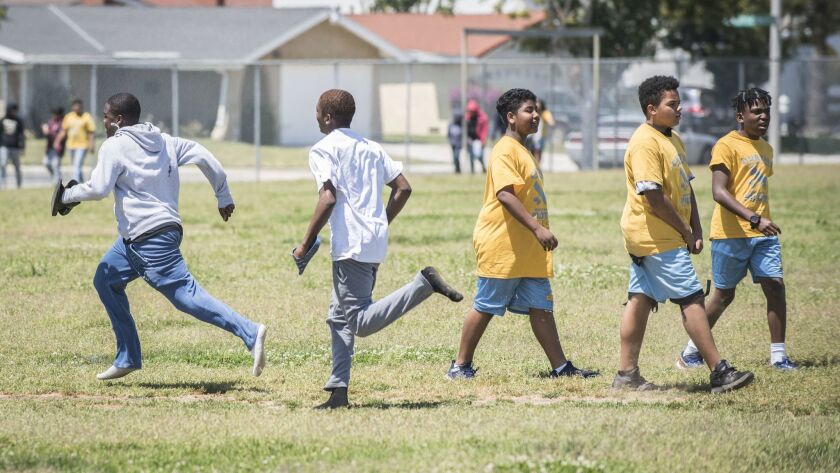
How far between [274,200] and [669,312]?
12.2 meters

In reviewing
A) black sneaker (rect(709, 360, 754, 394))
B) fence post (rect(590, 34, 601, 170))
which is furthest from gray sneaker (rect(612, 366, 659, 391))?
fence post (rect(590, 34, 601, 170))

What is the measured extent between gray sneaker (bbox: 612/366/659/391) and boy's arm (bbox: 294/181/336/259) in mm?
2047

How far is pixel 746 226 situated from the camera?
829 cm

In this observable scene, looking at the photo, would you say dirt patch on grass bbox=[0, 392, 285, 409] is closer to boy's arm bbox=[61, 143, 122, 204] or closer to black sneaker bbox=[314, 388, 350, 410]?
black sneaker bbox=[314, 388, 350, 410]

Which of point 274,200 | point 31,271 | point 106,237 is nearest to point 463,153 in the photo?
point 274,200

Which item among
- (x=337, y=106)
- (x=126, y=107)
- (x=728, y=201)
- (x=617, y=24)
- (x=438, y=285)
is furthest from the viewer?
(x=617, y=24)

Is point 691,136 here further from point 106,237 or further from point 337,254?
point 337,254

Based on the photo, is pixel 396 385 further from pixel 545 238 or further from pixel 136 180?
pixel 136 180

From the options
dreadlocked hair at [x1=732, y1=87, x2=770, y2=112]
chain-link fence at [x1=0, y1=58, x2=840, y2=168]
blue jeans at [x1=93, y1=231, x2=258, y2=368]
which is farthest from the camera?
chain-link fence at [x1=0, y1=58, x2=840, y2=168]

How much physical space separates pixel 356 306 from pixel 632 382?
178 cm

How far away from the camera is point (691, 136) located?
31.3 metres

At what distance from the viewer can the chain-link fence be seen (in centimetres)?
2912

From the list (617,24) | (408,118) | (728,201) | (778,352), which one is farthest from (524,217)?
(617,24)

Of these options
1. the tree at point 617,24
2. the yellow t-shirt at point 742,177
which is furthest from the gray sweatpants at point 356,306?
the tree at point 617,24
